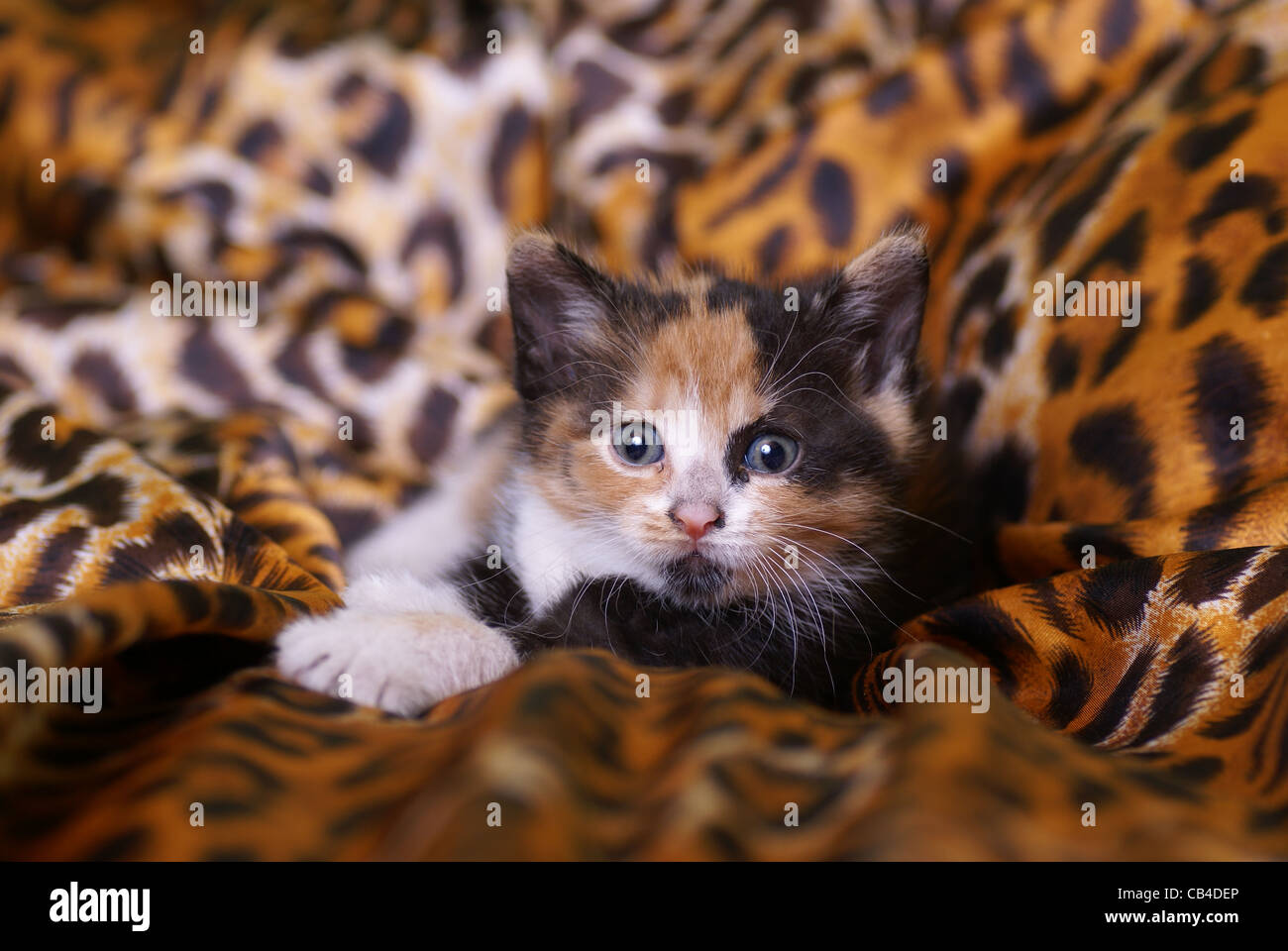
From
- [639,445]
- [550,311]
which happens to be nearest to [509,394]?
[550,311]

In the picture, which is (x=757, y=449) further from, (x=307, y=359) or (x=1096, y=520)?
(x=307, y=359)

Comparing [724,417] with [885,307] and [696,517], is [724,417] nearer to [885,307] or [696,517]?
[696,517]

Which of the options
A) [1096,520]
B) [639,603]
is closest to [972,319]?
[1096,520]

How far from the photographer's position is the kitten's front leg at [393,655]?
849 millimetres

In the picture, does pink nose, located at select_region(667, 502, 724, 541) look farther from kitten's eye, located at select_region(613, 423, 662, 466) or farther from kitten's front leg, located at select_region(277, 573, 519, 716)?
kitten's front leg, located at select_region(277, 573, 519, 716)

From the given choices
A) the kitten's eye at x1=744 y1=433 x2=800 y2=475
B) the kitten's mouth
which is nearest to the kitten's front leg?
the kitten's mouth

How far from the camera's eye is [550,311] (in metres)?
Answer: 1.29

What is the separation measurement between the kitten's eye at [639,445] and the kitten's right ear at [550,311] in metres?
0.14

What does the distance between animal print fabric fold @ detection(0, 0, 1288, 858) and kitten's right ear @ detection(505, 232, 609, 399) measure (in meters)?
0.37

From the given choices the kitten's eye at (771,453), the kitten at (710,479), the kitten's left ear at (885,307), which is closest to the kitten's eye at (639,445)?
the kitten at (710,479)

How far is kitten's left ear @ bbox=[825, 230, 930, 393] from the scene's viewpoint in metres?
1.16

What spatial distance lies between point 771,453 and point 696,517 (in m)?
0.14

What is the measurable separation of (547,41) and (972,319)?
3.19 ft

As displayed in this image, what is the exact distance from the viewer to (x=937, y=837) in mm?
515
